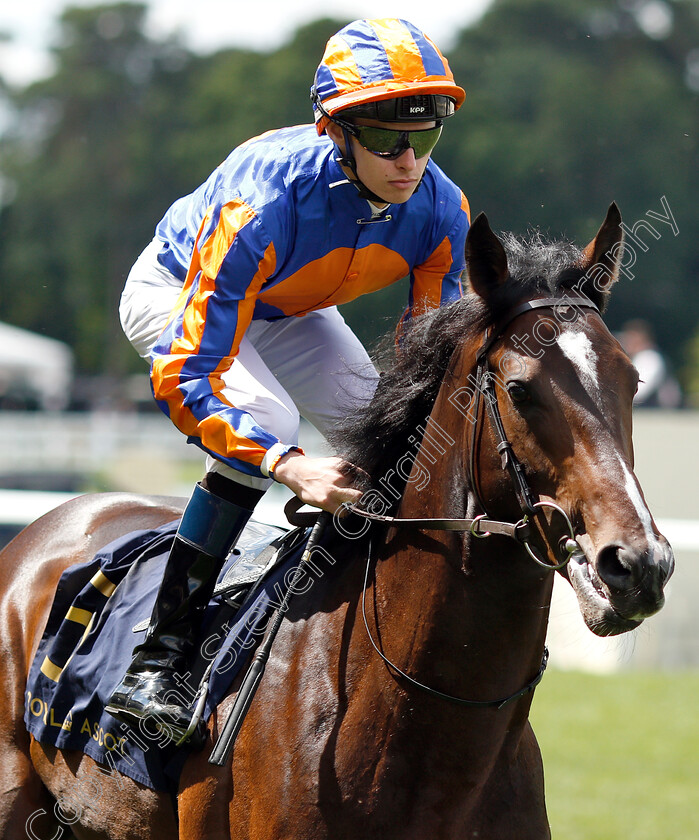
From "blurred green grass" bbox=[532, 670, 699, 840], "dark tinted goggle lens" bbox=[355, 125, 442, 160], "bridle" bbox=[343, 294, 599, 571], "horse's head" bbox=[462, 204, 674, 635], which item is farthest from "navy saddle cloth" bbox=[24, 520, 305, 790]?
"blurred green grass" bbox=[532, 670, 699, 840]

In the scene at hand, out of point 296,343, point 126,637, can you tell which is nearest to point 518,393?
point 296,343

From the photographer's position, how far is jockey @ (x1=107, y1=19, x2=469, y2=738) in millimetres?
2582

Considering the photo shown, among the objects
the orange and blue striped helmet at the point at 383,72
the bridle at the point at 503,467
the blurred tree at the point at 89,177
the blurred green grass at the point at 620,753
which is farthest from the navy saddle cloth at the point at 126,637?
the blurred tree at the point at 89,177

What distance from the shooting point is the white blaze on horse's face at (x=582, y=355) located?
83.7 inches

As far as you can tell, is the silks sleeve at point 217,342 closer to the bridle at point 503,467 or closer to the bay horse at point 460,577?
the bay horse at point 460,577

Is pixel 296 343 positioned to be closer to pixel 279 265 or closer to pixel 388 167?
pixel 279 265

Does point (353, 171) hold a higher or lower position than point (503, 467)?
higher

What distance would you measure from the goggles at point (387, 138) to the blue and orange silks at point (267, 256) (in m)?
0.15

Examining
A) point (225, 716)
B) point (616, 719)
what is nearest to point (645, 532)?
point (225, 716)

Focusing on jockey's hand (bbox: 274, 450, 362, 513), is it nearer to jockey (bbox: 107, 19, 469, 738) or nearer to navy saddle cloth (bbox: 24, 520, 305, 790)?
jockey (bbox: 107, 19, 469, 738)

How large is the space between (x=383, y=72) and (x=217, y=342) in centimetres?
74

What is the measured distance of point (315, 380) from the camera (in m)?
3.24

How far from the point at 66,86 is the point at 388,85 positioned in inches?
1882

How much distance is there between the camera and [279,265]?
2.78 meters
